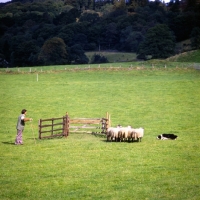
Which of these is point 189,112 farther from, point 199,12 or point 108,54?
point 199,12

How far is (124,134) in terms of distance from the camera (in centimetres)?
2780

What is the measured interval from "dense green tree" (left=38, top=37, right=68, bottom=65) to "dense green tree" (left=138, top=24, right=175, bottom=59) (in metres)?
22.8

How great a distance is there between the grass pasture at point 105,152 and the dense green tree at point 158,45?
75.8 m

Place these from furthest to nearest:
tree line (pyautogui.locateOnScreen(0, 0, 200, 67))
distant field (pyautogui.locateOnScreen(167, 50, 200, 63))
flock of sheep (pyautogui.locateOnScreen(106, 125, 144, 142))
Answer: tree line (pyautogui.locateOnScreen(0, 0, 200, 67)) → distant field (pyautogui.locateOnScreen(167, 50, 200, 63)) → flock of sheep (pyautogui.locateOnScreen(106, 125, 144, 142))

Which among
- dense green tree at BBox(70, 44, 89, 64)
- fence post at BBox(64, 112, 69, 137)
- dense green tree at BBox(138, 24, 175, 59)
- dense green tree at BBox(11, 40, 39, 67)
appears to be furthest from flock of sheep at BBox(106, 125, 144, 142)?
dense green tree at BBox(70, 44, 89, 64)

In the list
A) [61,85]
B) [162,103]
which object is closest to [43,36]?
[61,85]

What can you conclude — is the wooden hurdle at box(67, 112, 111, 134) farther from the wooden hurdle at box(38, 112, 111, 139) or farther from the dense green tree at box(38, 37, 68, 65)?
the dense green tree at box(38, 37, 68, 65)

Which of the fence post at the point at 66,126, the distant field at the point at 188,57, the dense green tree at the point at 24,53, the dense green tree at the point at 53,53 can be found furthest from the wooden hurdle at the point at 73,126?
the dense green tree at the point at 24,53

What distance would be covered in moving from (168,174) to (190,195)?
324 cm

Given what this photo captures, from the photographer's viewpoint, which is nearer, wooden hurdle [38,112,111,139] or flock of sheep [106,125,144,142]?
flock of sheep [106,125,144,142]

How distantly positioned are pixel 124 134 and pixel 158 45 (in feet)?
358

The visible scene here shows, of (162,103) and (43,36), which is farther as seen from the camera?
(43,36)

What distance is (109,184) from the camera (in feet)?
61.5

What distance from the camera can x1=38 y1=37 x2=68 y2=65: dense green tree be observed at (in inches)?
5408
